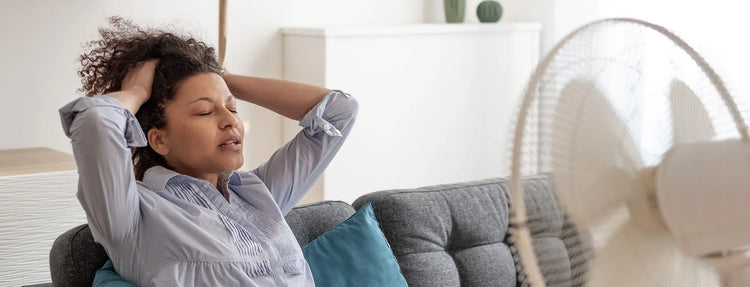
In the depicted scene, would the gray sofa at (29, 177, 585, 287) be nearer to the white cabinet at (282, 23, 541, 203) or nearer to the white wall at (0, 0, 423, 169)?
the white wall at (0, 0, 423, 169)

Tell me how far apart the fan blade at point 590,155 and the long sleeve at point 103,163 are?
77 centimetres

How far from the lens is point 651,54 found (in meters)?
1.15

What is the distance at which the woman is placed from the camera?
5.34ft

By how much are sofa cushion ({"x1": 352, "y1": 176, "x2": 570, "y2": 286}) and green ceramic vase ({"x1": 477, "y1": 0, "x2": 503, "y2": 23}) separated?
2211 mm

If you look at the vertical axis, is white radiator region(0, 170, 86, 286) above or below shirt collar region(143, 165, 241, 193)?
below

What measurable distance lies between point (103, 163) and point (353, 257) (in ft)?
1.82

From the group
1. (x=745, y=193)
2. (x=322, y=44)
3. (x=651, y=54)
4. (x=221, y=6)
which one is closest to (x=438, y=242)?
(x=651, y=54)

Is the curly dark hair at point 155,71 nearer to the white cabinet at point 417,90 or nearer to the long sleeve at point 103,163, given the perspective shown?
the long sleeve at point 103,163

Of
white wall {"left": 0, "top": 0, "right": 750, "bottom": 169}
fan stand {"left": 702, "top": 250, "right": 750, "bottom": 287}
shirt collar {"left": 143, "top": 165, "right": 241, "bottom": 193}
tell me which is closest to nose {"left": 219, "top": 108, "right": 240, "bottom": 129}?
shirt collar {"left": 143, "top": 165, "right": 241, "bottom": 193}

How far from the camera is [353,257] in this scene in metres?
1.97

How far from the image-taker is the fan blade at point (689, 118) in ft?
3.57

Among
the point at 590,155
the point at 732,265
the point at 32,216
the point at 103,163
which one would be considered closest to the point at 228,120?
the point at 103,163

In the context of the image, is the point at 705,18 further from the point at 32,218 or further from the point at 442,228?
the point at 32,218

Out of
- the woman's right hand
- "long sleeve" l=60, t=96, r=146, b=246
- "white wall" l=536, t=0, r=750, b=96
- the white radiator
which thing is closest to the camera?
"long sleeve" l=60, t=96, r=146, b=246
